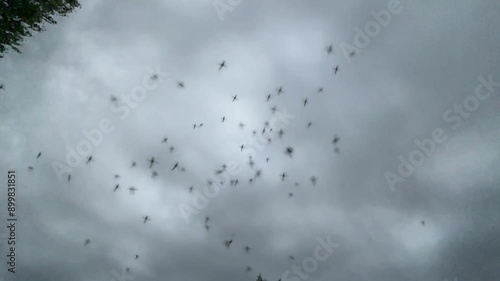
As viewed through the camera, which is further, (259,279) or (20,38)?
(259,279)

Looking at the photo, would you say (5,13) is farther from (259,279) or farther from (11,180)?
(259,279)

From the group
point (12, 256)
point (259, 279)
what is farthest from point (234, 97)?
point (259, 279)

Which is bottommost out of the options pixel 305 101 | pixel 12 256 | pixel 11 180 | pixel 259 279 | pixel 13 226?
pixel 12 256

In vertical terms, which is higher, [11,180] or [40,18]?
[40,18]

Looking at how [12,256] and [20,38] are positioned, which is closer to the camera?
[20,38]

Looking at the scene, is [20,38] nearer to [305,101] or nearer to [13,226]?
[13,226]

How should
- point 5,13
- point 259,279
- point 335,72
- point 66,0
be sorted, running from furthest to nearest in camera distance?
point 259,279 → point 335,72 → point 66,0 → point 5,13

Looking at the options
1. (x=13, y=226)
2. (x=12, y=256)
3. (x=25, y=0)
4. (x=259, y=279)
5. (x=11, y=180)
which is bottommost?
(x=12, y=256)

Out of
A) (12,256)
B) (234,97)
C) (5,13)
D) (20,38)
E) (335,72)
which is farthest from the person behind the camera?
(234,97)

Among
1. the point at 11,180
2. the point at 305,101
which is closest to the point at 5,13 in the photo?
the point at 11,180
